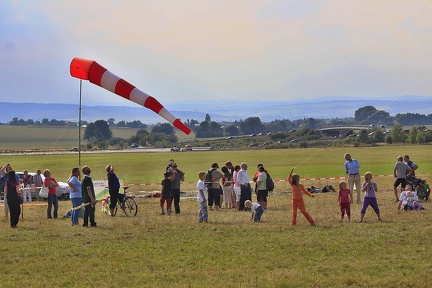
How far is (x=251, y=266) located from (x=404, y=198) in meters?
9.63

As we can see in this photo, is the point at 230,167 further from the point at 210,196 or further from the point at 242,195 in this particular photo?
the point at 242,195

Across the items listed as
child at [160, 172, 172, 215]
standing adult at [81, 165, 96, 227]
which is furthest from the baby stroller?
standing adult at [81, 165, 96, 227]

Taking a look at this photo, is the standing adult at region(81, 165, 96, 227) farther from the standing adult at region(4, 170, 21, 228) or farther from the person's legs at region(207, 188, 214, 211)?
the person's legs at region(207, 188, 214, 211)

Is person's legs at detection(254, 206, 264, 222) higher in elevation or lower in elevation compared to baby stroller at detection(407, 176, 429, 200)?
lower

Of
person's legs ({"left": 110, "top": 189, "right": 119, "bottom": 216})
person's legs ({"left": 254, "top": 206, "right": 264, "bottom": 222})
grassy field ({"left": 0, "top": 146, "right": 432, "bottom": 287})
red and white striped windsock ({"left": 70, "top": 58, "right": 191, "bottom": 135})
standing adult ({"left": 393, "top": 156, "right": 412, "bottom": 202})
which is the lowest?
grassy field ({"left": 0, "top": 146, "right": 432, "bottom": 287})

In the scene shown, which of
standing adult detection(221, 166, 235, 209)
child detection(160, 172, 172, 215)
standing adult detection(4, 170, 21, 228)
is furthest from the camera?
standing adult detection(221, 166, 235, 209)

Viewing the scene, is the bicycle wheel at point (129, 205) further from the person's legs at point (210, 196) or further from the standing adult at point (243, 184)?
the standing adult at point (243, 184)

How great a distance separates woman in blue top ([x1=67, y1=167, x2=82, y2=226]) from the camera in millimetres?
20203

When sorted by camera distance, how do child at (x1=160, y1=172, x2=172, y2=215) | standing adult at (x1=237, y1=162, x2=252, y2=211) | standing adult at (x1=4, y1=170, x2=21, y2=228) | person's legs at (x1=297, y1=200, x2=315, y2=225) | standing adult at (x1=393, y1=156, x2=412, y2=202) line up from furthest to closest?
1. standing adult at (x1=393, y1=156, x2=412, y2=202)
2. standing adult at (x1=237, y1=162, x2=252, y2=211)
3. child at (x1=160, y1=172, x2=172, y2=215)
4. standing adult at (x1=4, y1=170, x2=21, y2=228)
5. person's legs at (x1=297, y1=200, x2=315, y2=225)

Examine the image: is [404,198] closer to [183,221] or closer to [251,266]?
[183,221]

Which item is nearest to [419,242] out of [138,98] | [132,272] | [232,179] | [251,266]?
[251,266]

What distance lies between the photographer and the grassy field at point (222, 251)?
40.7ft

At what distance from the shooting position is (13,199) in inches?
789

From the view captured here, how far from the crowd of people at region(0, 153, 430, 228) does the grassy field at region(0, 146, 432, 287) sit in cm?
49
